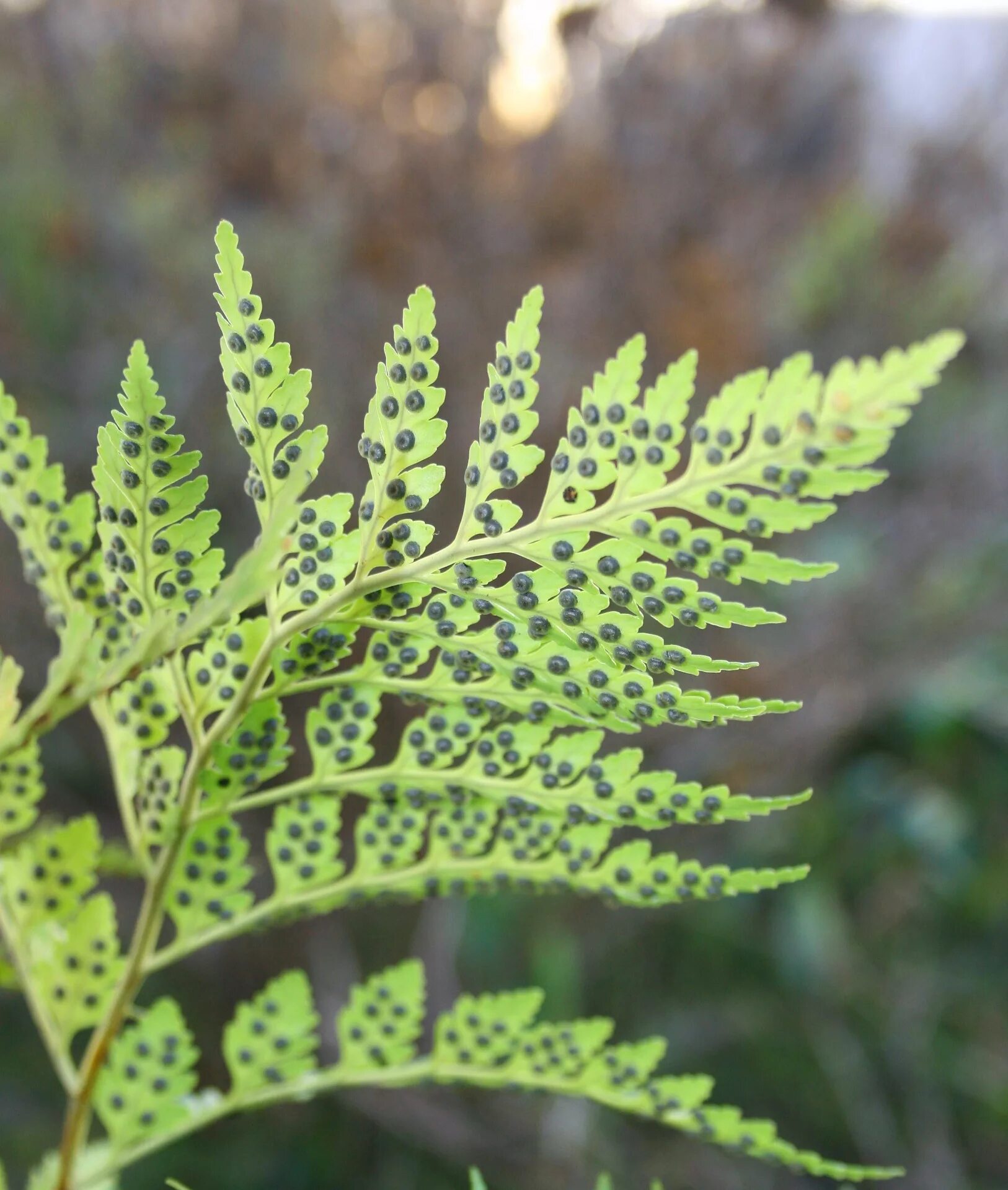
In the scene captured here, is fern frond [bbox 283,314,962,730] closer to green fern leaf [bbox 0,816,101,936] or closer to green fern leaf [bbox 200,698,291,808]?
green fern leaf [bbox 200,698,291,808]

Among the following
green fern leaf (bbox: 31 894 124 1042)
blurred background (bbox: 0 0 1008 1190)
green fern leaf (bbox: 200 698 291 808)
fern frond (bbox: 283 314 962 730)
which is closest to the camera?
fern frond (bbox: 283 314 962 730)

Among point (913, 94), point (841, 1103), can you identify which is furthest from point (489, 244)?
point (913, 94)

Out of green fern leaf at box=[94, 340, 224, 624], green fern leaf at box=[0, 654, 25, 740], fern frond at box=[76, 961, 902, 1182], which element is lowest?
fern frond at box=[76, 961, 902, 1182]

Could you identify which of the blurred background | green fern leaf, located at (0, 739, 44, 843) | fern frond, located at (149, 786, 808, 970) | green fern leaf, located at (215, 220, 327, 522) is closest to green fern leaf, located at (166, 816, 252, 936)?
fern frond, located at (149, 786, 808, 970)

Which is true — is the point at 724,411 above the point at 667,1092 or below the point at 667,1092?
above

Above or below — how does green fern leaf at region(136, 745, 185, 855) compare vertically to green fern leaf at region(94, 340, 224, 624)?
below

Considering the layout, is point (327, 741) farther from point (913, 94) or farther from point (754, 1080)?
point (913, 94)

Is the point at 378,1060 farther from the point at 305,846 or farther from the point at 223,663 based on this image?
the point at 223,663
